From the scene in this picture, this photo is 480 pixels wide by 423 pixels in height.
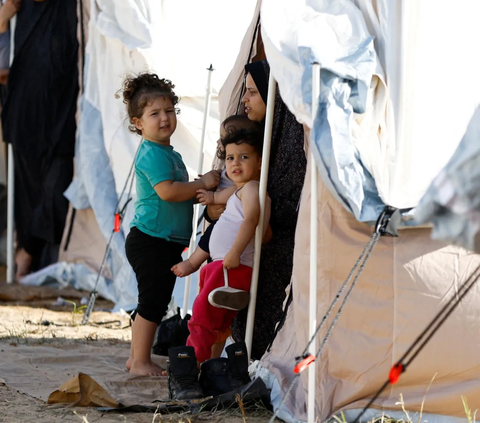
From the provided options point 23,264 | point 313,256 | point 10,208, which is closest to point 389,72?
point 313,256

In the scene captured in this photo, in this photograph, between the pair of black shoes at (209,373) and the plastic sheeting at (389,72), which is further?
the pair of black shoes at (209,373)

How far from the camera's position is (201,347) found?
3.35m

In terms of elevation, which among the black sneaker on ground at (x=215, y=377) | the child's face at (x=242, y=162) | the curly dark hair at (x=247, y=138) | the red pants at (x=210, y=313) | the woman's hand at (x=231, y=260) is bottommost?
the black sneaker on ground at (x=215, y=377)

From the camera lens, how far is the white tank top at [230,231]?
11.0ft

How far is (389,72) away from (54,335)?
2775 millimetres

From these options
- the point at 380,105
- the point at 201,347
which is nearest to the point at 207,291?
the point at 201,347

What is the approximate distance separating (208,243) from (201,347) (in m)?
0.46

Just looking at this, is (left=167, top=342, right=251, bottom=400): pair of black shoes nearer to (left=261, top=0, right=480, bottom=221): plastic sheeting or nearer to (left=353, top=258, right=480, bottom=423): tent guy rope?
(left=353, top=258, right=480, bottom=423): tent guy rope

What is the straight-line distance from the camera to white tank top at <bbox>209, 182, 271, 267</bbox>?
336cm

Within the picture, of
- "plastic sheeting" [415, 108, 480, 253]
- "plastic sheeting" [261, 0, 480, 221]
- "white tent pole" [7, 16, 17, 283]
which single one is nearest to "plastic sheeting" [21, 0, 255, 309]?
"white tent pole" [7, 16, 17, 283]

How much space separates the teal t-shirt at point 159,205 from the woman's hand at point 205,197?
0.50ft

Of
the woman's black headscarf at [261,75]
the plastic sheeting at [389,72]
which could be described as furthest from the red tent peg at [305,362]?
the woman's black headscarf at [261,75]

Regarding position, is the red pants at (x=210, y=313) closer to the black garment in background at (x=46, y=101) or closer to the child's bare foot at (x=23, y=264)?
the black garment in background at (x=46, y=101)

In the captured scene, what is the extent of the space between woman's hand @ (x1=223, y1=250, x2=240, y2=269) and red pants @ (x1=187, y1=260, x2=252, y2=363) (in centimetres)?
5
